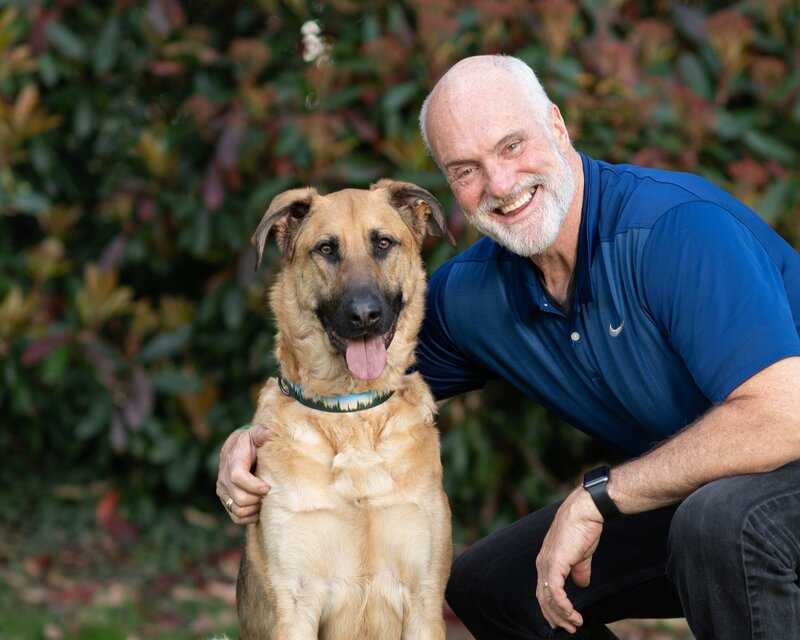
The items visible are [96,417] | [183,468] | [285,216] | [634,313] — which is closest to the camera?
[634,313]

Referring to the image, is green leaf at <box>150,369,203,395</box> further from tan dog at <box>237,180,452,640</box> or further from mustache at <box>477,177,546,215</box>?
mustache at <box>477,177,546,215</box>

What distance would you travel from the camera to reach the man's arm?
253 cm

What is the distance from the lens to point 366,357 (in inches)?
124

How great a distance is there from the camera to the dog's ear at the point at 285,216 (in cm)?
328

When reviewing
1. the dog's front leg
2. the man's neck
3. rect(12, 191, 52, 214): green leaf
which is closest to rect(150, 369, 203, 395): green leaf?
rect(12, 191, 52, 214): green leaf

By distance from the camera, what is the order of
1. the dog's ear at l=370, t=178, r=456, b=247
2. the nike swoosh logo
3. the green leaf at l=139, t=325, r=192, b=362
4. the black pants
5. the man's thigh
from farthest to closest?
the green leaf at l=139, t=325, r=192, b=362, the dog's ear at l=370, t=178, r=456, b=247, the man's thigh, the nike swoosh logo, the black pants

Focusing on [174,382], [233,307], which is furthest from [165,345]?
[233,307]

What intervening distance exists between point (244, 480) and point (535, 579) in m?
0.93

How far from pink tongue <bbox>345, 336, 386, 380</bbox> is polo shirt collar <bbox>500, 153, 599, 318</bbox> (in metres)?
0.43

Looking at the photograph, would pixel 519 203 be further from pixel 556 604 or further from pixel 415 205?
pixel 556 604

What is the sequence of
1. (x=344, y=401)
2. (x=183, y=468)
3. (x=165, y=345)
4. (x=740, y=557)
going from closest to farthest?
1. (x=740, y=557)
2. (x=344, y=401)
3. (x=165, y=345)
4. (x=183, y=468)

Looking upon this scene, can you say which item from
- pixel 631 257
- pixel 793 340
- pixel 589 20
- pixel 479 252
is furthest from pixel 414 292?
pixel 589 20

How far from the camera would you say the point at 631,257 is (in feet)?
9.55

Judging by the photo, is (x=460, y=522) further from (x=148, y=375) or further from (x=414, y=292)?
(x=414, y=292)
